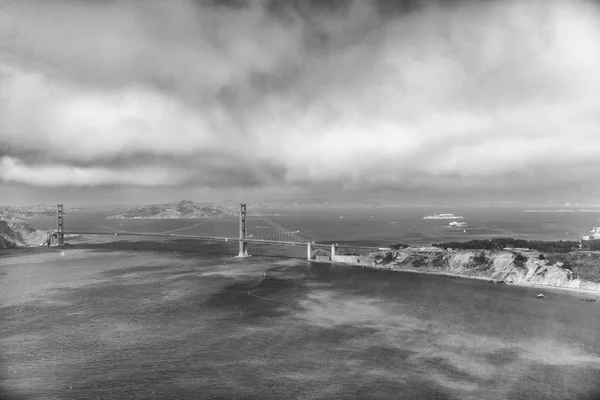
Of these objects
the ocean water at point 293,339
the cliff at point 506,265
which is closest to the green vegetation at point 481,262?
the cliff at point 506,265


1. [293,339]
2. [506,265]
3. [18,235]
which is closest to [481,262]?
[506,265]

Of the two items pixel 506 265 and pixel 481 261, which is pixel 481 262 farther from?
pixel 506 265

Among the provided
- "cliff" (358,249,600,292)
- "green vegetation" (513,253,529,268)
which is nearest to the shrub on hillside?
"cliff" (358,249,600,292)

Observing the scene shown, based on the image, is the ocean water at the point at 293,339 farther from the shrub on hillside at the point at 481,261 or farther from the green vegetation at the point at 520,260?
the green vegetation at the point at 520,260

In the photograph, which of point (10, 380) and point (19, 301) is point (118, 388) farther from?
point (19, 301)

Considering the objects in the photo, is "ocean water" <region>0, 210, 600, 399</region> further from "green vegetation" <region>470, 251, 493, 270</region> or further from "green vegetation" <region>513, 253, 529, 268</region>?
"green vegetation" <region>513, 253, 529, 268</region>

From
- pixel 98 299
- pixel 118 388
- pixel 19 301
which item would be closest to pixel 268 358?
pixel 118 388
